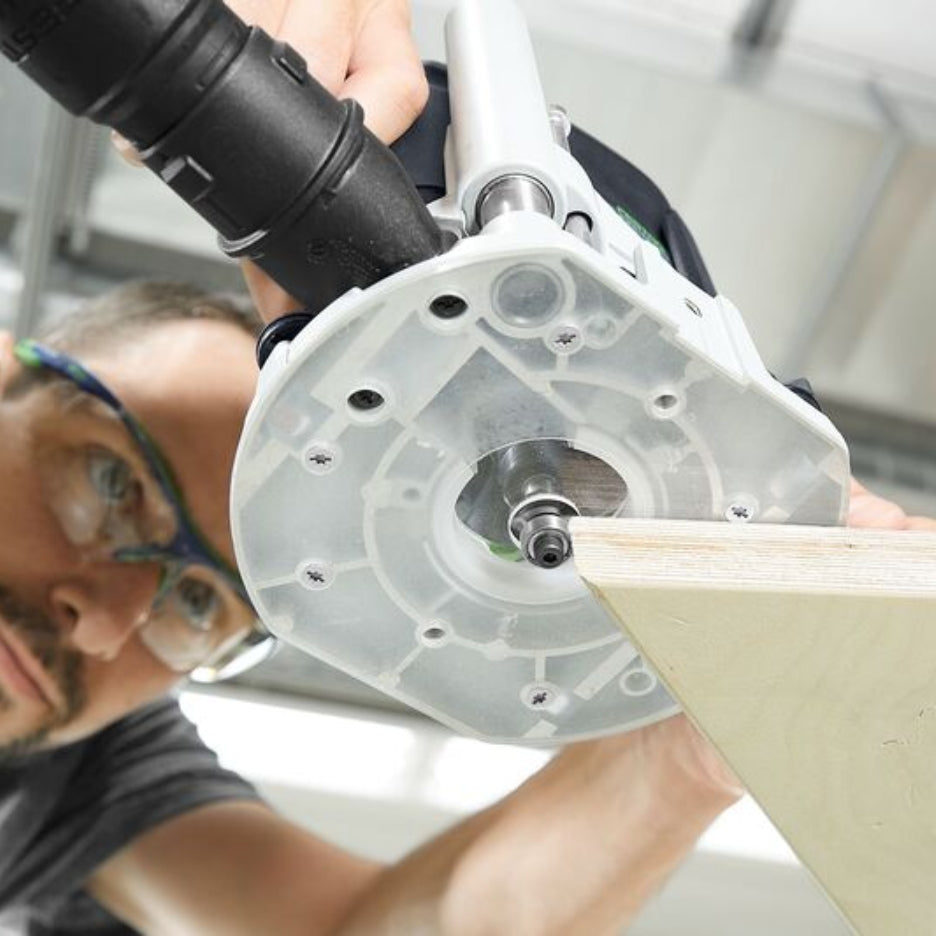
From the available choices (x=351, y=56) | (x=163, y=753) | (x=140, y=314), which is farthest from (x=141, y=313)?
(x=351, y=56)

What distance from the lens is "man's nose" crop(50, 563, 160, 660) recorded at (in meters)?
1.32

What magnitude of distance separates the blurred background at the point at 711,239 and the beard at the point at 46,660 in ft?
3.12

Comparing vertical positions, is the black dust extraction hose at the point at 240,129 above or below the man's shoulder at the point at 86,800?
above

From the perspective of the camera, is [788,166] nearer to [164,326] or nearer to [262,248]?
[164,326]

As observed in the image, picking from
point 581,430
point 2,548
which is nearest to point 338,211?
point 581,430

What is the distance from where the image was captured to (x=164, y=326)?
142cm

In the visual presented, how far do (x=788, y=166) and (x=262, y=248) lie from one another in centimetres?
161

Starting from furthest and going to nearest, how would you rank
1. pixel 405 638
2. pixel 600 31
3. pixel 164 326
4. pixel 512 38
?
pixel 600 31
pixel 164 326
pixel 512 38
pixel 405 638

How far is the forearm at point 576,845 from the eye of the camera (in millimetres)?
1041

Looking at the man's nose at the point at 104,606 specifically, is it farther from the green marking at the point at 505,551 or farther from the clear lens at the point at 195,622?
the green marking at the point at 505,551

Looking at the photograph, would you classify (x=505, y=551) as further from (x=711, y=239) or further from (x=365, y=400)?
(x=711, y=239)

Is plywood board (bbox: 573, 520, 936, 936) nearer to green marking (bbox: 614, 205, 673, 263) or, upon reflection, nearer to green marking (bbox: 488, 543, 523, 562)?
green marking (bbox: 488, 543, 523, 562)

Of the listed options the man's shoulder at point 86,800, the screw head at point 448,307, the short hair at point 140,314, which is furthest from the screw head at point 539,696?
the man's shoulder at point 86,800

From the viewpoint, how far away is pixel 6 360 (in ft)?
4.04
